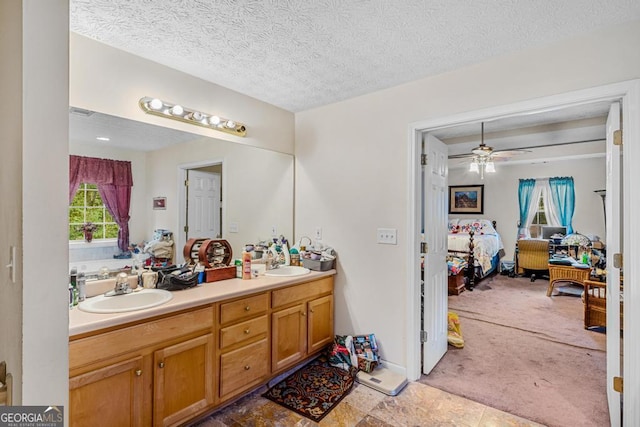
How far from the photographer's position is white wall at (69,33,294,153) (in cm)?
180

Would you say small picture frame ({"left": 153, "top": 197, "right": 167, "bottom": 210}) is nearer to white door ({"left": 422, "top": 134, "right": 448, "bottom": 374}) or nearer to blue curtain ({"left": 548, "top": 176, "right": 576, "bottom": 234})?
white door ({"left": 422, "top": 134, "right": 448, "bottom": 374})

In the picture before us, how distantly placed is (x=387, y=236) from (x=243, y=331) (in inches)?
50.2

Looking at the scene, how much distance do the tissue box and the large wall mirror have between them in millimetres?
418

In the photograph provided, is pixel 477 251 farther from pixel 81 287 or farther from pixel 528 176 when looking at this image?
pixel 81 287

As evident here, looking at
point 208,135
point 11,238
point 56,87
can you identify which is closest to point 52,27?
point 56,87

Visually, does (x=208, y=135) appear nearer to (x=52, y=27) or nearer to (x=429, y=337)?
(x=52, y=27)

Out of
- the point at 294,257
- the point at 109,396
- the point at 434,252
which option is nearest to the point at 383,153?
the point at 434,252

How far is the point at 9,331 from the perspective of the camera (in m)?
1.00

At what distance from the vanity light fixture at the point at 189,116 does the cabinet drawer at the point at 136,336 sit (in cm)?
130

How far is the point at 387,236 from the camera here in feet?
8.43

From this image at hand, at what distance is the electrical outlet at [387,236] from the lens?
2.53 metres

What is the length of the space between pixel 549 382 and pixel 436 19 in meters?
2.69

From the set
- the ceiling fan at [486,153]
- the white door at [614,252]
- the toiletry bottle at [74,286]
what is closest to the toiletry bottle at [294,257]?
the toiletry bottle at [74,286]

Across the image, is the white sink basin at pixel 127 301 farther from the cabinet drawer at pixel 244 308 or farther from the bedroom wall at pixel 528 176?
the bedroom wall at pixel 528 176
